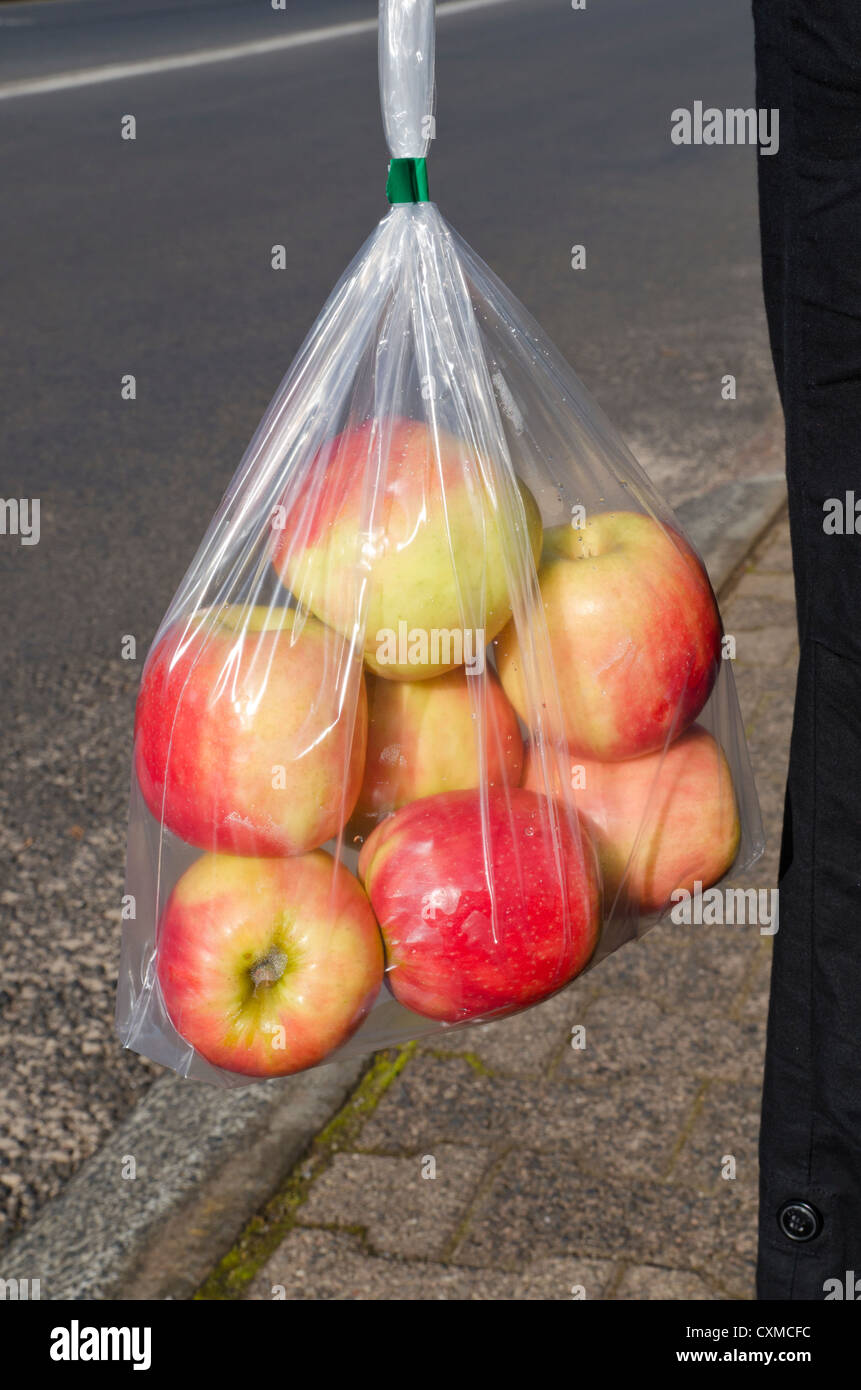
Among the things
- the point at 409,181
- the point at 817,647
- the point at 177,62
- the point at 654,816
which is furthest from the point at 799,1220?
the point at 177,62

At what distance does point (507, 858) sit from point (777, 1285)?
0.50m

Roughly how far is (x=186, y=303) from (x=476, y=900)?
18.4 ft

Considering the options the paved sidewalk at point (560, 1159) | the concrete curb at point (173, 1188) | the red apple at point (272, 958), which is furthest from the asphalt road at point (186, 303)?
the red apple at point (272, 958)

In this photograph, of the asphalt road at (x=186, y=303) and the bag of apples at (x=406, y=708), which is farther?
the asphalt road at (x=186, y=303)

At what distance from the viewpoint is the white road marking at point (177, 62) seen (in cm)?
1048

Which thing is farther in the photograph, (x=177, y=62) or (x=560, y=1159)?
(x=177, y=62)

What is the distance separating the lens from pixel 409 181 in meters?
1.21

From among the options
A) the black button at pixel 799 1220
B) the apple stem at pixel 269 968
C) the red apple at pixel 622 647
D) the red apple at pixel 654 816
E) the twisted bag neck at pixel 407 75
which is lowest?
the black button at pixel 799 1220

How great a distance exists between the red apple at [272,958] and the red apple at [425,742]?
3.2 inches

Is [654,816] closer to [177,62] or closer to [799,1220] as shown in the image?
[799,1220]

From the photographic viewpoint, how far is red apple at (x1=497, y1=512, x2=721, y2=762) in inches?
49.4

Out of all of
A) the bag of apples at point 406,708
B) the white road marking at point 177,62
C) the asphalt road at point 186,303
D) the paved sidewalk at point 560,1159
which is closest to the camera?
the bag of apples at point 406,708

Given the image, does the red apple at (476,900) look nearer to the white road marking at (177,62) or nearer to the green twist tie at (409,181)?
the green twist tie at (409,181)

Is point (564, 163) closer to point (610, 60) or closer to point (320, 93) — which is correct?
point (320, 93)
